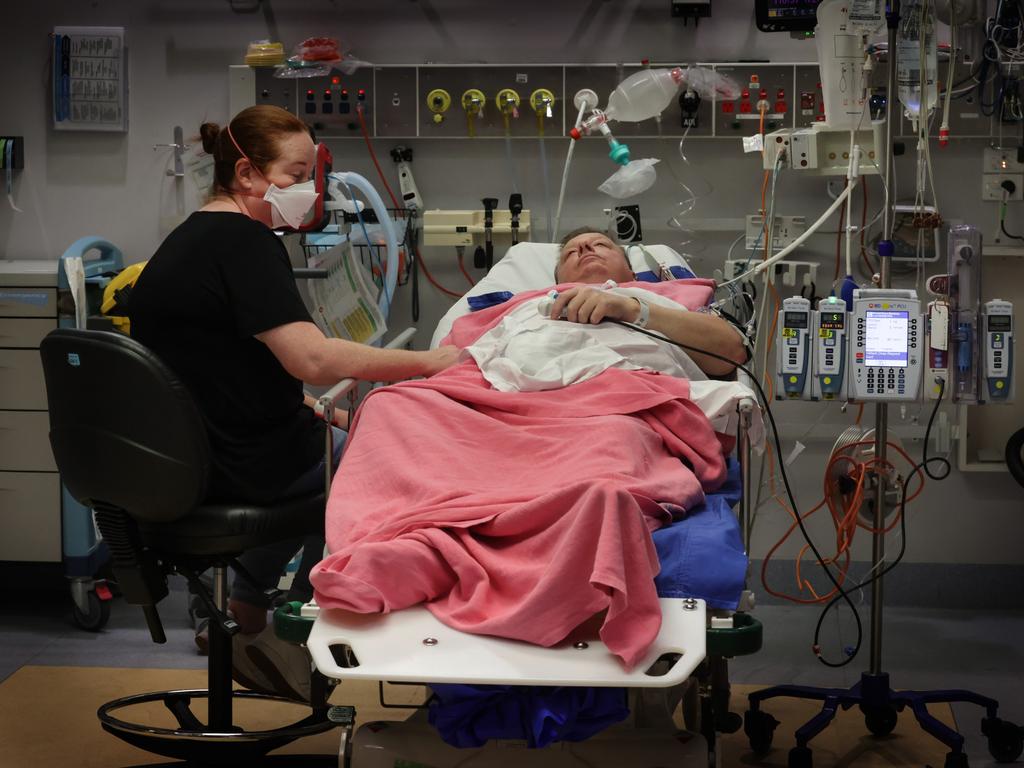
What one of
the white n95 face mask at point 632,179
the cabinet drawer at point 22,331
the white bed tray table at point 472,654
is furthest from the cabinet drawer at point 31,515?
the white bed tray table at point 472,654

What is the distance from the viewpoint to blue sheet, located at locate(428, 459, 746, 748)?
Result: 6.55ft

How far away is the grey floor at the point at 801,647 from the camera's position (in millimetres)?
3475

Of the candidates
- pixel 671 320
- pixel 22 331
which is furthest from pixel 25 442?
pixel 671 320

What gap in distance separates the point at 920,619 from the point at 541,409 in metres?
1.97

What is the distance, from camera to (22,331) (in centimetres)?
381

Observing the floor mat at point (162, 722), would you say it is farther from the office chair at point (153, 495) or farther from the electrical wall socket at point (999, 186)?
the electrical wall socket at point (999, 186)

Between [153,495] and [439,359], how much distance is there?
0.84 m

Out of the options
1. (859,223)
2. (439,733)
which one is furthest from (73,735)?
(859,223)

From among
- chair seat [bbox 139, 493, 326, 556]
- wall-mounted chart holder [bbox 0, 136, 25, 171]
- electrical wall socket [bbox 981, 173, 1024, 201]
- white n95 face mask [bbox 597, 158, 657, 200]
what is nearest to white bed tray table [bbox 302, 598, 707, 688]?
chair seat [bbox 139, 493, 326, 556]

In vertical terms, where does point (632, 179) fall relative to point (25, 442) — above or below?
above

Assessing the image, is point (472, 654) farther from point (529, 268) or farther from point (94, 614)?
point (94, 614)

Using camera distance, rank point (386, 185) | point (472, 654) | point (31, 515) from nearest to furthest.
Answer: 1. point (472, 654)
2. point (31, 515)
3. point (386, 185)

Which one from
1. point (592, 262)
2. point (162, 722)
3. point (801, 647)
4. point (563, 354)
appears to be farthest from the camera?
point (801, 647)

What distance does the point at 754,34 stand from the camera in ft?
13.4
